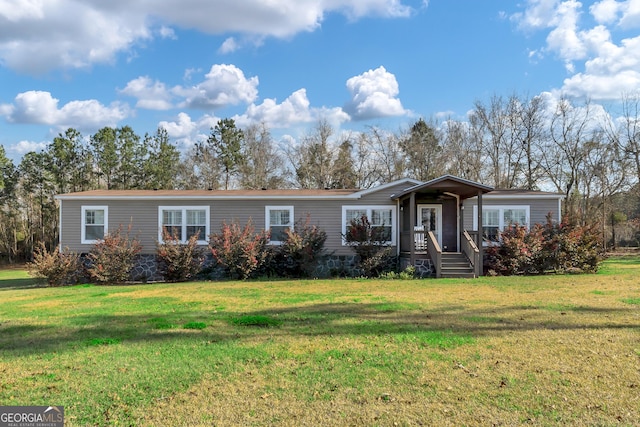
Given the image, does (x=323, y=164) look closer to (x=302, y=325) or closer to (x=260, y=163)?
(x=260, y=163)

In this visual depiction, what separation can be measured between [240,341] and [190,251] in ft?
31.6

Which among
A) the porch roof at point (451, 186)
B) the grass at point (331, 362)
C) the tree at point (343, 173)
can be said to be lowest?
the grass at point (331, 362)

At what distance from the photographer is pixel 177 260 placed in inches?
564

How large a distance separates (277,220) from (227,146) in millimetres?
19359

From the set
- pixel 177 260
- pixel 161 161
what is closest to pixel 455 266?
pixel 177 260

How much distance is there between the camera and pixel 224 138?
3406 cm

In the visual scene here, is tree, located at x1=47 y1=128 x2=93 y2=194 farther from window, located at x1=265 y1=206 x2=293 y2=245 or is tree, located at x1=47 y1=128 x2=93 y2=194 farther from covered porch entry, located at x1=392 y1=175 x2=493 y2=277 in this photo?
covered porch entry, located at x1=392 y1=175 x2=493 y2=277

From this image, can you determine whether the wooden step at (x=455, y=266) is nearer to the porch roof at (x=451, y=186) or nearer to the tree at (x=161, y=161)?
the porch roof at (x=451, y=186)

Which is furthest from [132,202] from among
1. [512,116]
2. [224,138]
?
[512,116]

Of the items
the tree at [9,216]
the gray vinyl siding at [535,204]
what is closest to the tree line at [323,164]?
the tree at [9,216]

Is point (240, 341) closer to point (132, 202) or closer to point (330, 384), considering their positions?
point (330, 384)

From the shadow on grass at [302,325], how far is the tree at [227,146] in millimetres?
26945

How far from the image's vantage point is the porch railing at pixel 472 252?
14078mm

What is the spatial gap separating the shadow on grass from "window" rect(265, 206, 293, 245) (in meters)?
8.47
